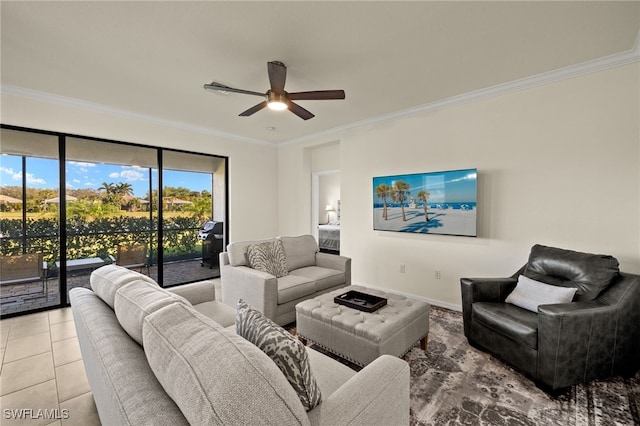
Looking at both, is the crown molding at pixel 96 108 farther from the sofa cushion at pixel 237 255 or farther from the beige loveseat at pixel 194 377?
the beige loveseat at pixel 194 377

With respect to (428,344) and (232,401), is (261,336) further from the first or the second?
(428,344)

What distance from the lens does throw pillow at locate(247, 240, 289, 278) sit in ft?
10.9

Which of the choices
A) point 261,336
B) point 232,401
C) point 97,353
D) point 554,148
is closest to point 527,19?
point 554,148

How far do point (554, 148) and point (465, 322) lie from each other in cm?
202

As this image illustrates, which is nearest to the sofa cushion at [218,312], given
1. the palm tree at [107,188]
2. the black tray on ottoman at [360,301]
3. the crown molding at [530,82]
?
the black tray on ottoman at [360,301]

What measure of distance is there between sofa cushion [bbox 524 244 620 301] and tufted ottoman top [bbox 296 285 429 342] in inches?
46.4

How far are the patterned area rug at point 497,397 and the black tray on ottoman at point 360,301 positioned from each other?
0.56 m

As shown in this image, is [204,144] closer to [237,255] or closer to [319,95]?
[237,255]

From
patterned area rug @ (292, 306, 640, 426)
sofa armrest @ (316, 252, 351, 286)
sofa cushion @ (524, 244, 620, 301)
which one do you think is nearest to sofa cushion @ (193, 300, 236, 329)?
patterned area rug @ (292, 306, 640, 426)

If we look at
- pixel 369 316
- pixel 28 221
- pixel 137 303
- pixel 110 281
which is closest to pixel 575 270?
pixel 369 316

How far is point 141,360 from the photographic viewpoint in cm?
104

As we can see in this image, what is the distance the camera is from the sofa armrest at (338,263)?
377 cm

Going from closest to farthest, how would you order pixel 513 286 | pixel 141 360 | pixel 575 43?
pixel 141 360, pixel 575 43, pixel 513 286

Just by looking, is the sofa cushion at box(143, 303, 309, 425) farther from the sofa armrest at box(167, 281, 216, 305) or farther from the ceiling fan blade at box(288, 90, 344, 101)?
the ceiling fan blade at box(288, 90, 344, 101)
